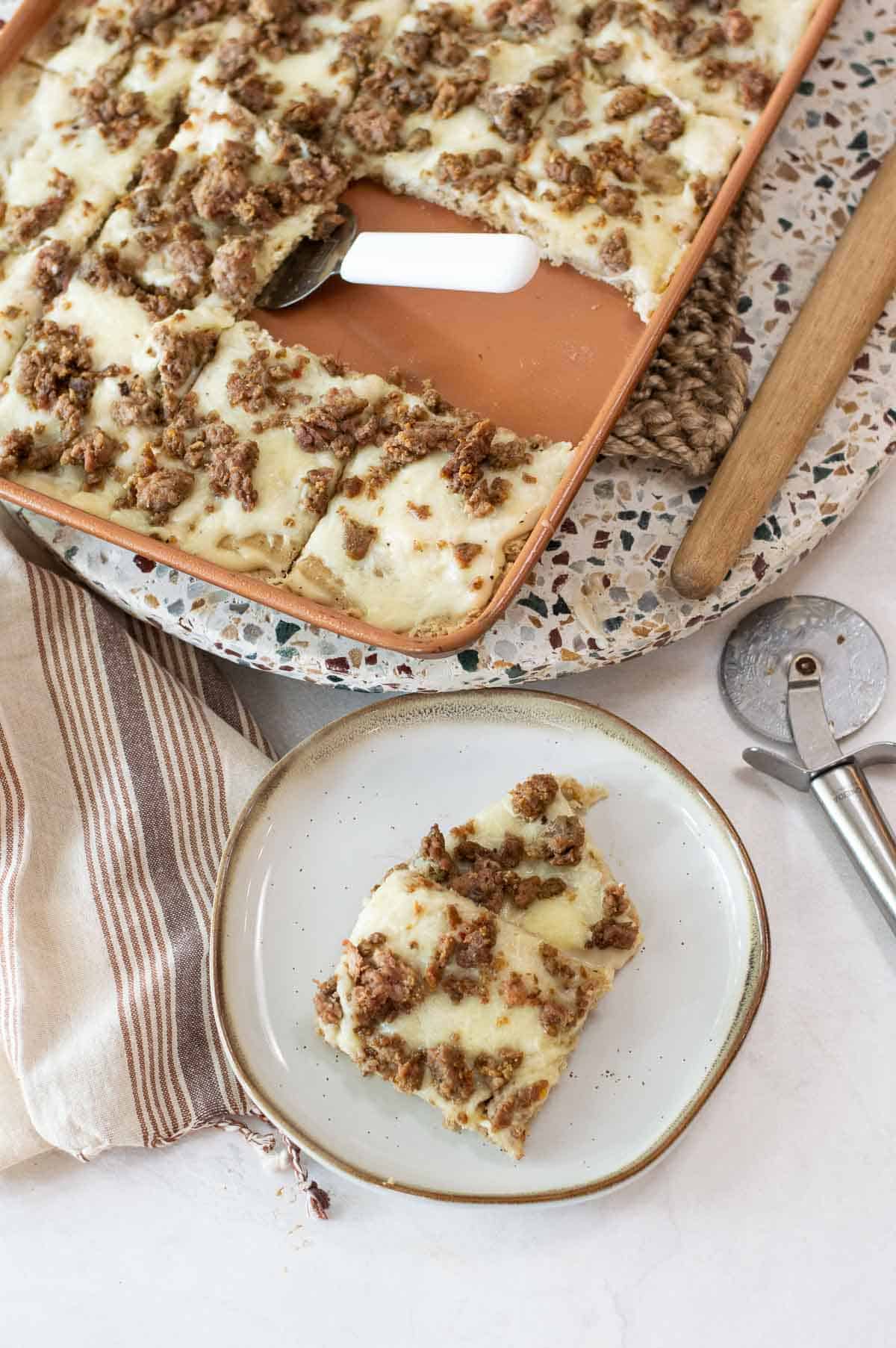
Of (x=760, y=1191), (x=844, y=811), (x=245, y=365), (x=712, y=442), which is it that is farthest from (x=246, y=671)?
(x=760, y=1191)

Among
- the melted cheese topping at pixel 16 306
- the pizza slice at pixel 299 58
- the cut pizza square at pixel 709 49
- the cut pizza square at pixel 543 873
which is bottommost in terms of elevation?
the cut pizza square at pixel 543 873

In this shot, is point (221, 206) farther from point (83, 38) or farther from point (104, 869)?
point (104, 869)

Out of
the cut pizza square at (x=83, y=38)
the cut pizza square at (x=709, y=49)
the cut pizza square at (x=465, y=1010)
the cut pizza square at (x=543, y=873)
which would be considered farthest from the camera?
the cut pizza square at (x=83, y=38)

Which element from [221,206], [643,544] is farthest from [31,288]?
[643,544]

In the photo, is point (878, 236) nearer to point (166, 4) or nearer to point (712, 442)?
point (712, 442)

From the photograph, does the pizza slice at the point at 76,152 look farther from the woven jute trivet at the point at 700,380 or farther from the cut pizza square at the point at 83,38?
the woven jute trivet at the point at 700,380

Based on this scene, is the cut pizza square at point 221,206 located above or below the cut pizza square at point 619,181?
below

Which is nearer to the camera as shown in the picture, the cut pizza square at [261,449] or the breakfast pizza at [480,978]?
the breakfast pizza at [480,978]

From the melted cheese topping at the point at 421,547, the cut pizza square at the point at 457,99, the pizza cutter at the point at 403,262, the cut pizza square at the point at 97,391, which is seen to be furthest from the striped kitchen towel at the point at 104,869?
the cut pizza square at the point at 457,99
